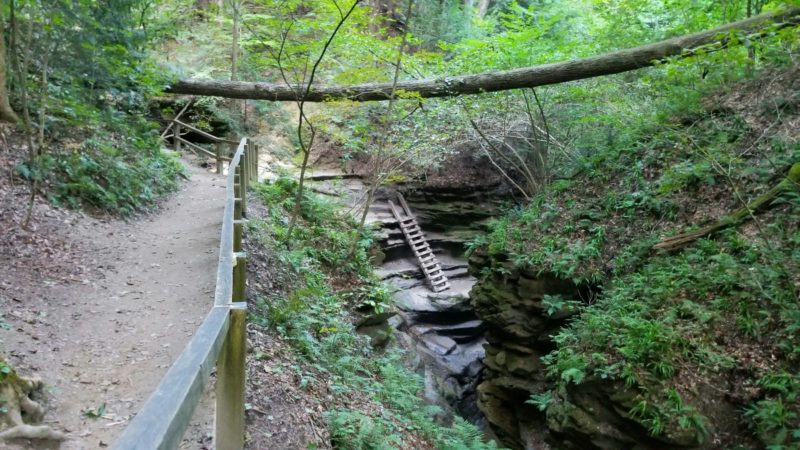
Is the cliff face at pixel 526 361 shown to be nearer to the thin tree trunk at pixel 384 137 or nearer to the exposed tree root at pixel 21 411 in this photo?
the thin tree trunk at pixel 384 137

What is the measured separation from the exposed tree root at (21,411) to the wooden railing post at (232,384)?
166 centimetres

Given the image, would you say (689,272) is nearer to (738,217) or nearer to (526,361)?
(738,217)

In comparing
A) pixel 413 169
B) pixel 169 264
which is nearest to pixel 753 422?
pixel 169 264

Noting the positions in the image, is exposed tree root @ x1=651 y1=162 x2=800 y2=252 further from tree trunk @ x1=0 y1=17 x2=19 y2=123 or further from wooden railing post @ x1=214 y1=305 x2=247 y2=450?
tree trunk @ x1=0 y1=17 x2=19 y2=123

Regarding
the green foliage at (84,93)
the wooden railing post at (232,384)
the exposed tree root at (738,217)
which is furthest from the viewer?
the green foliage at (84,93)

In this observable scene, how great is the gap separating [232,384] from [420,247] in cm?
1531

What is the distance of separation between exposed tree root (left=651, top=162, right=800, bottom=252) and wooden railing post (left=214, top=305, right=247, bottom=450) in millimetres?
6675

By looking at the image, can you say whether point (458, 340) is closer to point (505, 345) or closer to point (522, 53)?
point (505, 345)

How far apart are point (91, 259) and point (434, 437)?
5605 millimetres

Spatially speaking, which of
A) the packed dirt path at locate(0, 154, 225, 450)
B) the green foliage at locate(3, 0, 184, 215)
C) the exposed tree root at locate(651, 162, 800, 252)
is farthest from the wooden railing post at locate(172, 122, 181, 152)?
the exposed tree root at locate(651, 162, 800, 252)

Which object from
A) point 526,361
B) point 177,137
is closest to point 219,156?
point 177,137

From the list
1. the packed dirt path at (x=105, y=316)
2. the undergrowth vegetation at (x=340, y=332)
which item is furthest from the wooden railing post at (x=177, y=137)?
the packed dirt path at (x=105, y=316)

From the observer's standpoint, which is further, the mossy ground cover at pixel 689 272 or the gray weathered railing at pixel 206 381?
the mossy ground cover at pixel 689 272

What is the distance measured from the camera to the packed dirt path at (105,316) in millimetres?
4098
